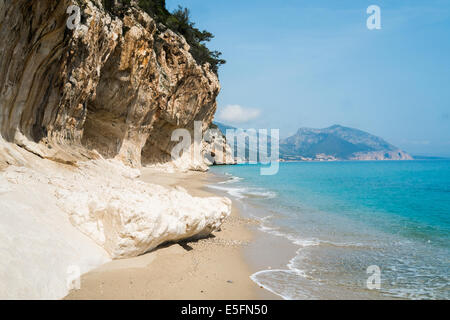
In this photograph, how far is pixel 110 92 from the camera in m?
19.1

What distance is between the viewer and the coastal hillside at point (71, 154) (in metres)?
4.48

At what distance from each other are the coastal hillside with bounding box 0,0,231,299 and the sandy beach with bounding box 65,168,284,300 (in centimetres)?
26

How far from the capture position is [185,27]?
3334 centimetres

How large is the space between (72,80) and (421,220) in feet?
55.5

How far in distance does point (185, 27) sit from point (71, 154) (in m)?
25.6

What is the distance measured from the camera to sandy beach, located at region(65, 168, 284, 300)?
4375 mm

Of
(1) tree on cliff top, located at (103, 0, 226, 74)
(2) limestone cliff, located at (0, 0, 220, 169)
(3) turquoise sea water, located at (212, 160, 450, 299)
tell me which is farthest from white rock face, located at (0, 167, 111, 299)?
(1) tree on cliff top, located at (103, 0, 226, 74)

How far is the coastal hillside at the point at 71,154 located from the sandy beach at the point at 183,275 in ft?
0.86

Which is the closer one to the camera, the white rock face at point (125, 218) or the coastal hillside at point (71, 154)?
the coastal hillside at point (71, 154)

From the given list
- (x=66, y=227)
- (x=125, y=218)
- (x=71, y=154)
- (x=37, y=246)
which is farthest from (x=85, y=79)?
(x=37, y=246)

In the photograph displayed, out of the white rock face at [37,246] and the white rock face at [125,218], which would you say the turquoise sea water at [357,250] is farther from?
the white rock face at [37,246]

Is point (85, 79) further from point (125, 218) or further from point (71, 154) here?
point (125, 218)

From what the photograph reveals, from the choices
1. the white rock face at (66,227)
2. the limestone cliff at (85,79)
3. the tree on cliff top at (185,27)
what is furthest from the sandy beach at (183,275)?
the tree on cliff top at (185,27)

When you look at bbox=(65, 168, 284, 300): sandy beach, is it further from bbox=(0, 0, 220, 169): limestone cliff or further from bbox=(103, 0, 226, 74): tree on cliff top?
bbox=(103, 0, 226, 74): tree on cliff top
